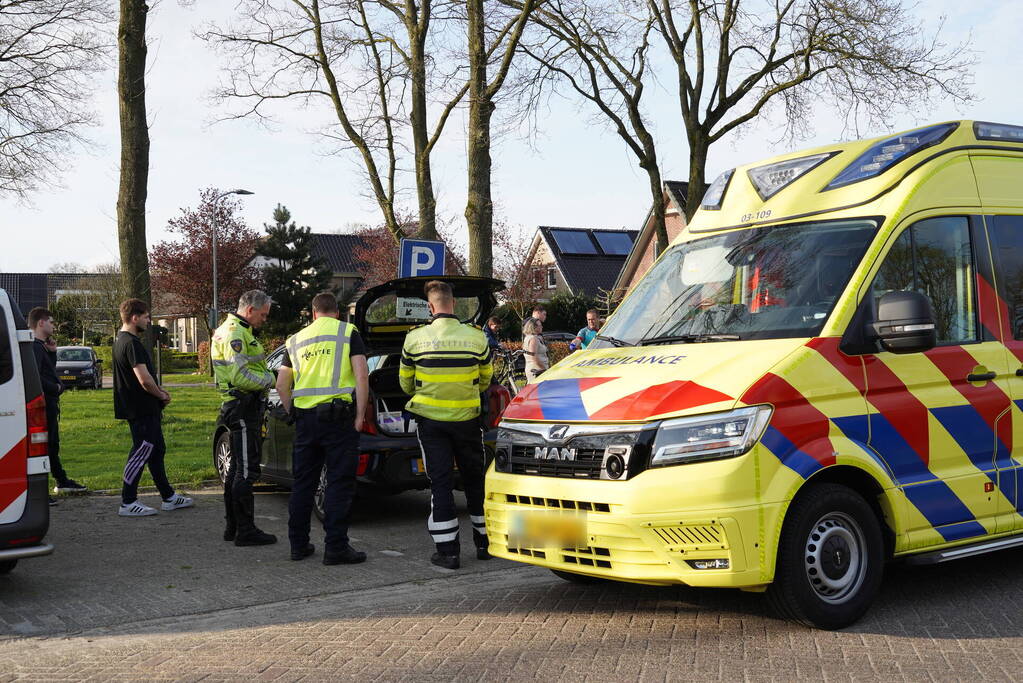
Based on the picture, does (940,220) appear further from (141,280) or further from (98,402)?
(98,402)

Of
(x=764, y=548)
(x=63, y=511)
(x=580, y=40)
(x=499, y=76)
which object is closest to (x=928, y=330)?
(x=764, y=548)

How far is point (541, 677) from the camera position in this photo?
4621 mm

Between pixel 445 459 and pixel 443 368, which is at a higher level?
pixel 443 368

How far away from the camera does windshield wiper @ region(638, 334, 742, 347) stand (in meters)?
5.57

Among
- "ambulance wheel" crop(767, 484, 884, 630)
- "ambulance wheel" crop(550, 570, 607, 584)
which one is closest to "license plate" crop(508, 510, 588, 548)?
"ambulance wheel" crop(550, 570, 607, 584)

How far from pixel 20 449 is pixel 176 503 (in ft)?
11.2

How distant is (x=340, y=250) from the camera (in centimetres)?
7375

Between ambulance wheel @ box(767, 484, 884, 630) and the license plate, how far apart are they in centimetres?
97

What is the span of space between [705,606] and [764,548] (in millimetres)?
1033

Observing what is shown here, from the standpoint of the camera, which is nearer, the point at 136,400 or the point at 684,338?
the point at 684,338

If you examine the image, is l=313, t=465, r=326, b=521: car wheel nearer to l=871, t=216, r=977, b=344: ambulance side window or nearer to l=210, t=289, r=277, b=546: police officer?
l=210, t=289, r=277, b=546: police officer

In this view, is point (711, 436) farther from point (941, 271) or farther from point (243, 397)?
point (243, 397)

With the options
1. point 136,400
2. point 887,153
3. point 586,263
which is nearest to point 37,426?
point 136,400

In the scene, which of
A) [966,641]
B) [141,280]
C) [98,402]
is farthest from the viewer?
[98,402]
